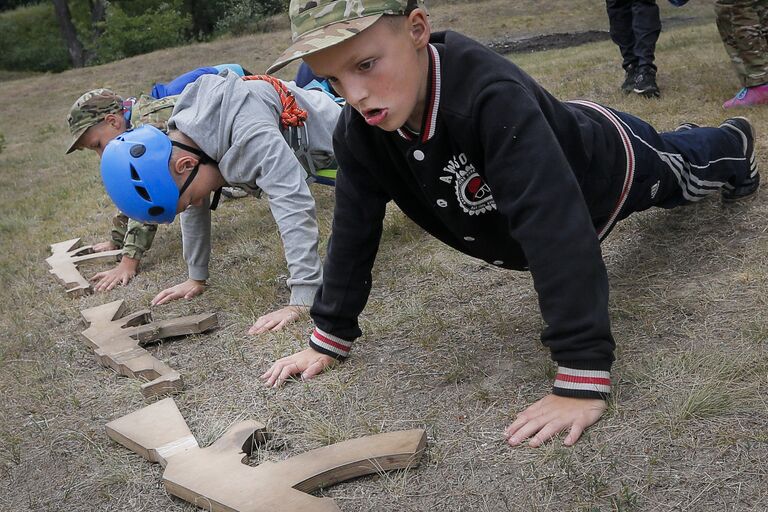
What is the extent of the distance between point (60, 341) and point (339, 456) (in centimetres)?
207

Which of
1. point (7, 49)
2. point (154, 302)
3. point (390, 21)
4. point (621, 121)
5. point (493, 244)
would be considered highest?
point (390, 21)

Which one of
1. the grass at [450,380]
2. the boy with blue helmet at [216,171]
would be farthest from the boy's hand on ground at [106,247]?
the boy with blue helmet at [216,171]

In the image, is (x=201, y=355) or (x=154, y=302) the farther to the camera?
(x=154, y=302)

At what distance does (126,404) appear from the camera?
2.95 meters

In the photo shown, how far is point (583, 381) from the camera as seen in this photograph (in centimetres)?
218

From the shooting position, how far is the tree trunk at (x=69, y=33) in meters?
33.3

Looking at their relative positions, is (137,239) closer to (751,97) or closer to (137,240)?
(137,240)

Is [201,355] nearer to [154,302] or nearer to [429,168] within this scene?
[154,302]

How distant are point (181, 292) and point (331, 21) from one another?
94.7 inches

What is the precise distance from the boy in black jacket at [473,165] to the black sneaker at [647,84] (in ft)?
12.2

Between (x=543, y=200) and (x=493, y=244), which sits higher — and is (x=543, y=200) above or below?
above

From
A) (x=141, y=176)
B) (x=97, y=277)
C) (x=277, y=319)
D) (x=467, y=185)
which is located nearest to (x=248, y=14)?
(x=97, y=277)

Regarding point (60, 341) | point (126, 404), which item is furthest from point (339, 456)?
point (60, 341)

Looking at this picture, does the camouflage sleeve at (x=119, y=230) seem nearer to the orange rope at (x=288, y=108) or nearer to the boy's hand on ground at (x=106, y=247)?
the boy's hand on ground at (x=106, y=247)
